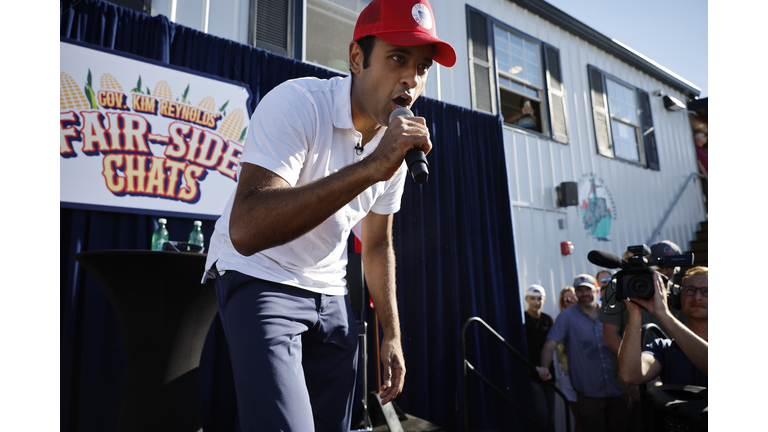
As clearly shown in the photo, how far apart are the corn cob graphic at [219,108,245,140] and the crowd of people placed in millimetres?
3111

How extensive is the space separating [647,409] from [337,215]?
2023 millimetres

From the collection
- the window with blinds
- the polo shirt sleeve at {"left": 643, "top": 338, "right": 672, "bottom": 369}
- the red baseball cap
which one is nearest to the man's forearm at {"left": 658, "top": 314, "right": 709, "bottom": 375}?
the polo shirt sleeve at {"left": 643, "top": 338, "right": 672, "bottom": 369}

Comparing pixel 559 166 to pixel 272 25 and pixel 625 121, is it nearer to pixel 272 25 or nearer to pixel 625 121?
pixel 625 121

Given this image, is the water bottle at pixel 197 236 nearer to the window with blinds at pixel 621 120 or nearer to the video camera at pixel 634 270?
the video camera at pixel 634 270

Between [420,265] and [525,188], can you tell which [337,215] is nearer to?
[420,265]

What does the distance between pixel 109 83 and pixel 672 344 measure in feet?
13.9

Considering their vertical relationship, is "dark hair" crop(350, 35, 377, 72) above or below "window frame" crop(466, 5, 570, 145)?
below

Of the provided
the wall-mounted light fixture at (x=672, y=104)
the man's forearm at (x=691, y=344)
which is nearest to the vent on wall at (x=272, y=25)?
the man's forearm at (x=691, y=344)

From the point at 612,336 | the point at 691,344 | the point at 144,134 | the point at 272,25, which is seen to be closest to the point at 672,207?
the point at 612,336

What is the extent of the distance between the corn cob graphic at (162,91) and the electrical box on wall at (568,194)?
5.28m

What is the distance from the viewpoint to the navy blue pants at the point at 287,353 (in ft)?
3.21

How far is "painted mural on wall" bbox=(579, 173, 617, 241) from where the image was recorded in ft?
23.1

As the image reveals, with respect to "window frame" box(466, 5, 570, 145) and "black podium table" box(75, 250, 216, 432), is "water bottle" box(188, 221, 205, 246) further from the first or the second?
"window frame" box(466, 5, 570, 145)

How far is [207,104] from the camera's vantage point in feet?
12.4
